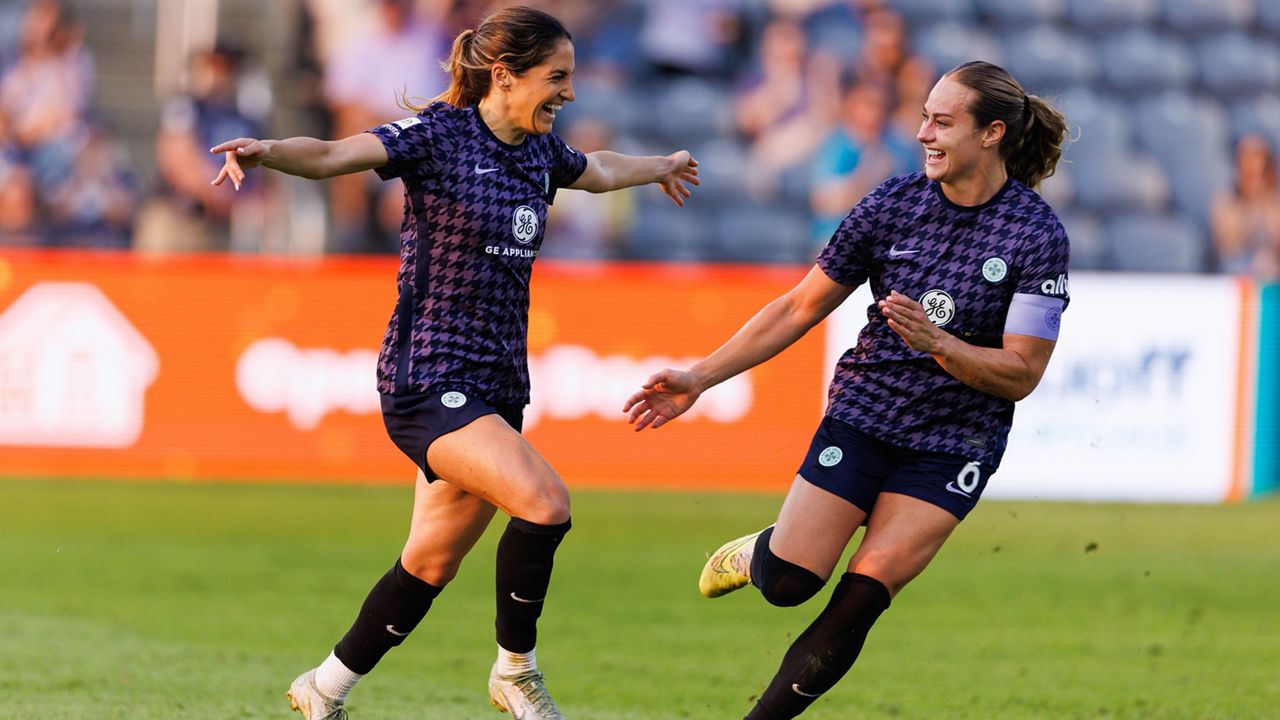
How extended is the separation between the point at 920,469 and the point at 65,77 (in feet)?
34.2

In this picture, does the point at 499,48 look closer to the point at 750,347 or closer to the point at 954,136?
the point at 750,347

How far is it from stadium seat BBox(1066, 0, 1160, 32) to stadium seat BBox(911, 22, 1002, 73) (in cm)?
105

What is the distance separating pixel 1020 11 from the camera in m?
16.3

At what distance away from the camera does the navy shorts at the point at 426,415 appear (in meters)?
4.80

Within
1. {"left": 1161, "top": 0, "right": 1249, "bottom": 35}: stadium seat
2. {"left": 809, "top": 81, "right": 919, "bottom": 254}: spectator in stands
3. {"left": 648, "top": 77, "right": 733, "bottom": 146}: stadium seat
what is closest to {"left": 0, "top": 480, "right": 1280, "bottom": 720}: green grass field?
{"left": 809, "top": 81, "right": 919, "bottom": 254}: spectator in stands

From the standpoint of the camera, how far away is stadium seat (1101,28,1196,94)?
16.3 metres

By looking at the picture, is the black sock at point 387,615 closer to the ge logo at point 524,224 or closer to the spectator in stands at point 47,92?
the ge logo at point 524,224

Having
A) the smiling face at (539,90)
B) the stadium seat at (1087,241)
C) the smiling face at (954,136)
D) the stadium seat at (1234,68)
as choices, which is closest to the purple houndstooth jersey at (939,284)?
the smiling face at (954,136)

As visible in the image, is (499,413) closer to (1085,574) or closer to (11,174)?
(1085,574)

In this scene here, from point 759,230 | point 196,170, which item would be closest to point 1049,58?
point 759,230

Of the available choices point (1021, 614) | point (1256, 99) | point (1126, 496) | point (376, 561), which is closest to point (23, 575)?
point (376, 561)

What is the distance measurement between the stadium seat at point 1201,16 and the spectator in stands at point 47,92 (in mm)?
10182

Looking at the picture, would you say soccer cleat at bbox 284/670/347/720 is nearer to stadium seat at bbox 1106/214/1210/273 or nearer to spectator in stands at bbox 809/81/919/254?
spectator in stands at bbox 809/81/919/254

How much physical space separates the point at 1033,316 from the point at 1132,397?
728 cm
